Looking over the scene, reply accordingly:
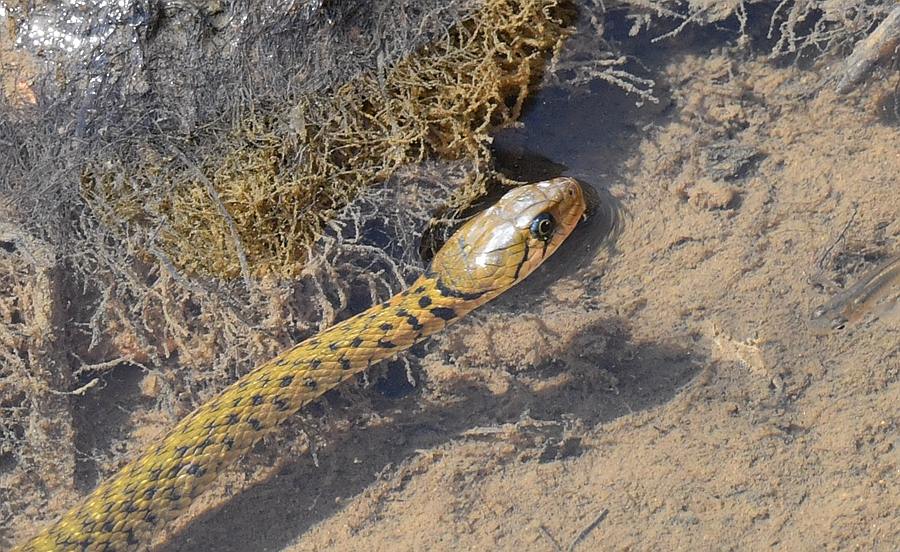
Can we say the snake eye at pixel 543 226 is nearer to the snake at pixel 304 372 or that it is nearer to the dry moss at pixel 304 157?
the snake at pixel 304 372

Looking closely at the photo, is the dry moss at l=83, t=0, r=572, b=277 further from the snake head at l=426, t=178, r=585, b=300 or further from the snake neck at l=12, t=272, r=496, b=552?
the snake neck at l=12, t=272, r=496, b=552

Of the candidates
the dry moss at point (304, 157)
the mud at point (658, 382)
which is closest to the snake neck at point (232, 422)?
the mud at point (658, 382)

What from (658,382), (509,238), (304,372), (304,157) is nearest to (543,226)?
(509,238)

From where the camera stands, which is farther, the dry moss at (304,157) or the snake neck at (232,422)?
the dry moss at (304,157)

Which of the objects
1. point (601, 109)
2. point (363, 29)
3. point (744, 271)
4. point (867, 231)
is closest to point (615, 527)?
point (744, 271)

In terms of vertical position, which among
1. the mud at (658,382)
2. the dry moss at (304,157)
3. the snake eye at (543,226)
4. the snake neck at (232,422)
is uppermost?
the dry moss at (304,157)

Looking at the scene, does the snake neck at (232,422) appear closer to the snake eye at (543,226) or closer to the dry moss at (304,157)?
the snake eye at (543,226)

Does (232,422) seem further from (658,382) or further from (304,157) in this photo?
(658,382)

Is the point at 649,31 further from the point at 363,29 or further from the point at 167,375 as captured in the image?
the point at 167,375

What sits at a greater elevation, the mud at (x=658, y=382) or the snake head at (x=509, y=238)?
the snake head at (x=509, y=238)
